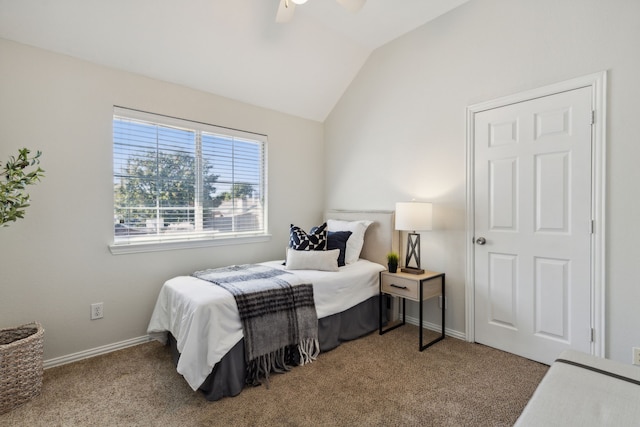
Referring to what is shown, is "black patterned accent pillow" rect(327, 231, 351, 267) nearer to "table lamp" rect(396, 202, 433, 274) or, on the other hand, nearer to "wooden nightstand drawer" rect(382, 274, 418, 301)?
"wooden nightstand drawer" rect(382, 274, 418, 301)

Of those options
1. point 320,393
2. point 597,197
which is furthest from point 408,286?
point 597,197

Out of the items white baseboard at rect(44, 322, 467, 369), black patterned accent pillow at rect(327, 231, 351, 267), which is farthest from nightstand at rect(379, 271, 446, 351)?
black patterned accent pillow at rect(327, 231, 351, 267)

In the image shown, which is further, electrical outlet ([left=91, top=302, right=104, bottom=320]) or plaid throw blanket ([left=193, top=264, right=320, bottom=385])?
electrical outlet ([left=91, top=302, right=104, bottom=320])

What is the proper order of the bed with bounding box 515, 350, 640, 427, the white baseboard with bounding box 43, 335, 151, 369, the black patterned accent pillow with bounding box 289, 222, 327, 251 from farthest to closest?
the black patterned accent pillow with bounding box 289, 222, 327, 251 < the white baseboard with bounding box 43, 335, 151, 369 < the bed with bounding box 515, 350, 640, 427

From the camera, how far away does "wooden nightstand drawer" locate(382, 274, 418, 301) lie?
2.68 metres

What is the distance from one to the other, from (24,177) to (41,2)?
1.21 metres

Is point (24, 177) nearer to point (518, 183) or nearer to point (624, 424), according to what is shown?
point (624, 424)

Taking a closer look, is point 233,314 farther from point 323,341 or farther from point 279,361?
point 323,341

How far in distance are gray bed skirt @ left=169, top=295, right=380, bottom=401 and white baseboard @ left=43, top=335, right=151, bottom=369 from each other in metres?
0.40

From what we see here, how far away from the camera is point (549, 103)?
91.7 inches

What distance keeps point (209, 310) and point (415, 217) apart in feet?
5.93

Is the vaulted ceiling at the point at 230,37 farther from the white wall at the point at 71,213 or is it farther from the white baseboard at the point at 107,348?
the white baseboard at the point at 107,348

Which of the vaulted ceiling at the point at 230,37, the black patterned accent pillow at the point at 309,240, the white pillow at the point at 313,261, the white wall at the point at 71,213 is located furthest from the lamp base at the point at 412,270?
the vaulted ceiling at the point at 230,37

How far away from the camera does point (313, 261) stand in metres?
2.90
